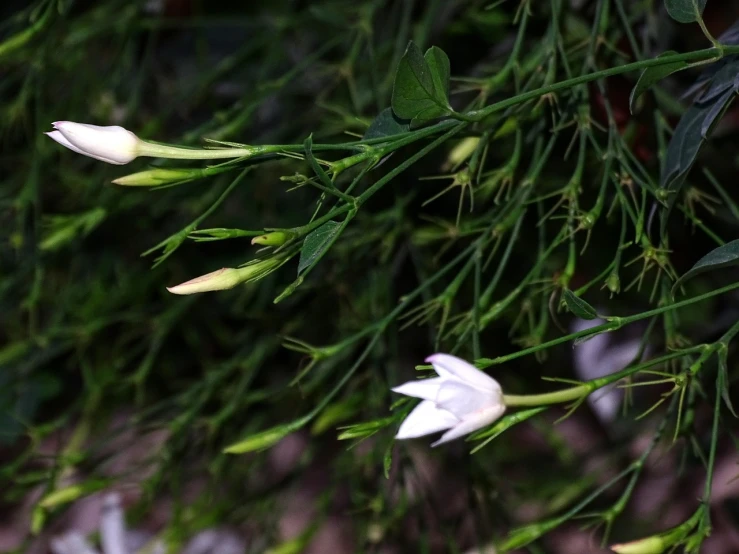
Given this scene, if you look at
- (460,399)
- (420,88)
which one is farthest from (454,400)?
(420,88)

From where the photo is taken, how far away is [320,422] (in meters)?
0.53

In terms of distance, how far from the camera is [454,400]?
28 centimetres

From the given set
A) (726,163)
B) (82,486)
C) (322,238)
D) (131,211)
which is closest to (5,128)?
(131,211)

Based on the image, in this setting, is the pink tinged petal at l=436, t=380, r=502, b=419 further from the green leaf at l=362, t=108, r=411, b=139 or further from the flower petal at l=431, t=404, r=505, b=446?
the green leaf at l=362, t=108, r=411, b=139

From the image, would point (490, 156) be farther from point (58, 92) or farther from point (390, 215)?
point (58, 92)

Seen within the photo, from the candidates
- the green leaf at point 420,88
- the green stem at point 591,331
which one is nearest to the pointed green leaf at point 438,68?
the green leaf at point 420,88

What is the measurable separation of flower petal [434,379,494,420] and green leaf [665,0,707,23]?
18 centimetres

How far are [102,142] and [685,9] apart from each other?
0.25 metres

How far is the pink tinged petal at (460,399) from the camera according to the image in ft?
0.92

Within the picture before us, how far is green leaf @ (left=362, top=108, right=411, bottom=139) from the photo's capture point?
0.33 m

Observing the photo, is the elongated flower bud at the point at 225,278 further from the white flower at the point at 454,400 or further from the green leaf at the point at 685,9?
the green leaf at the point at 685,9

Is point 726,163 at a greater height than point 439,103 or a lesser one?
lesser

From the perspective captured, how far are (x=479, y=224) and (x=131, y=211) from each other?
0.35 meters

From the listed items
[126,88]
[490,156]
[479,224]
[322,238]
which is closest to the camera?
[322,238]
